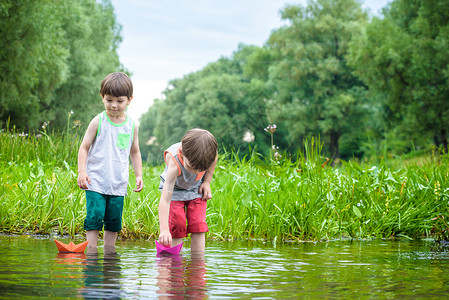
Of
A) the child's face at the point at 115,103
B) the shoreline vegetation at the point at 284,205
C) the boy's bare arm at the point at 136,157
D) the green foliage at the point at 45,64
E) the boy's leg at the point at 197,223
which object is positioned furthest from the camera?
the green foliage at the point at 45,64

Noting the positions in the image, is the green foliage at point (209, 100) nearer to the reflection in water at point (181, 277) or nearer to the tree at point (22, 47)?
the tree at point (22, 47)

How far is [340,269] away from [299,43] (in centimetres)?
4477

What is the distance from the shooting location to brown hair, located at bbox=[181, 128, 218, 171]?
4.09 m

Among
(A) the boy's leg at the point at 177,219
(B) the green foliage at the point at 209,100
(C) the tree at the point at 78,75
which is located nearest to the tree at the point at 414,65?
(B) the green foliage at the point at 209,100

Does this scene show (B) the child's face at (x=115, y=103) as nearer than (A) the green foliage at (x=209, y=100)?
Yes

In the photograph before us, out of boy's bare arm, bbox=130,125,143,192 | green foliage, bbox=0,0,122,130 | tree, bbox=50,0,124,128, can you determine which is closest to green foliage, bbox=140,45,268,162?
tree, bbox=50,0,124,128

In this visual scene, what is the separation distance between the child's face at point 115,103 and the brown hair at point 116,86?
0.13 feet

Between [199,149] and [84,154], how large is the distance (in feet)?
3.69

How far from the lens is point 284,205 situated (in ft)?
21.0

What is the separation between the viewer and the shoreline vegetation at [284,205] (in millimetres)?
6219

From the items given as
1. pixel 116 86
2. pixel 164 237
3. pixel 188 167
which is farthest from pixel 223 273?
pixel 116 86

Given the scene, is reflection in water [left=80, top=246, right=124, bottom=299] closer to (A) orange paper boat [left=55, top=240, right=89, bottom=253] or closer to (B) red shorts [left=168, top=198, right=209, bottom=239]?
(A) orange paper boat [left=55, top=240, right=89, bottom=253]

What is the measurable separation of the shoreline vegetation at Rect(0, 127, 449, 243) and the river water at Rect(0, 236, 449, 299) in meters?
0.82

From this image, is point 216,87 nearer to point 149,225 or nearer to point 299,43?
point 299,43
